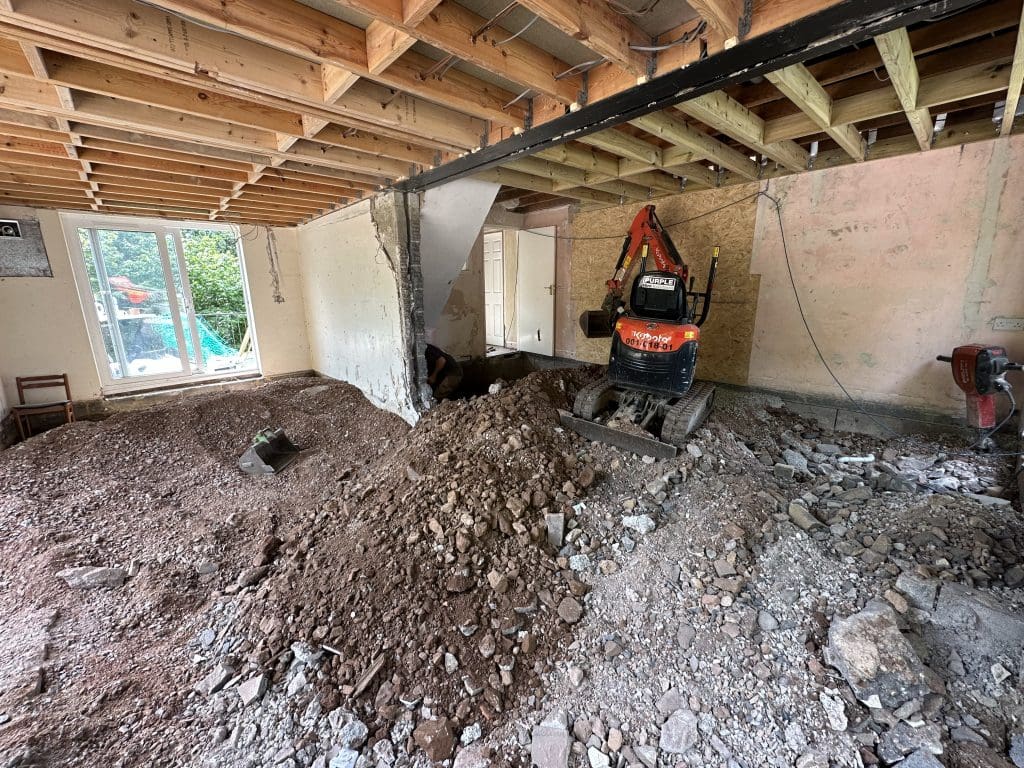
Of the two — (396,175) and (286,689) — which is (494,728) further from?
(396,175)

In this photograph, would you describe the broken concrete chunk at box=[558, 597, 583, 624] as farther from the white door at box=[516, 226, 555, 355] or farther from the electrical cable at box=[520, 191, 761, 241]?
the white door at box=[516, 226, 555, 355]

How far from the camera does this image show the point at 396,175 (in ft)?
11.3

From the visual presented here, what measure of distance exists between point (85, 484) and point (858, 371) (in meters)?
7.02

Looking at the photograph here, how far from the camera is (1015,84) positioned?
2123mm

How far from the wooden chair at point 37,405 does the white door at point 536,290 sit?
19.9 feet

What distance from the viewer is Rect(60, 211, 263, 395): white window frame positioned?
16.0ft

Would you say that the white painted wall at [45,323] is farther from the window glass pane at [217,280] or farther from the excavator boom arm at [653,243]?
the excavator boom arm at [653,243]

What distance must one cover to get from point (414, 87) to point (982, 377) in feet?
13.9

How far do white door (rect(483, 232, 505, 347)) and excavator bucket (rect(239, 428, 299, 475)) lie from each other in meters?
4.34

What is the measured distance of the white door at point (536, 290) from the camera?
6301mm

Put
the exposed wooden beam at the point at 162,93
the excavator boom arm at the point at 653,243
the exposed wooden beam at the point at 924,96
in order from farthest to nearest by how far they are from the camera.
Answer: the excavator boom arm at the point at 653,243 → the exposed wooden beam at the point at 924,96 → the exposed wooden beam at the point at 162,93

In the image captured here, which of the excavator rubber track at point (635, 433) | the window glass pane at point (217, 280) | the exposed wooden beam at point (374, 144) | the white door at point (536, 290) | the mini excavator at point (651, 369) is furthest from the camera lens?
the window glass pane at point (217, 280)

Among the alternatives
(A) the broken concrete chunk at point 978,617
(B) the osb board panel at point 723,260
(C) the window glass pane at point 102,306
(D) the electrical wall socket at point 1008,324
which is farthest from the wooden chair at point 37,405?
(D) the electrical wall socket at point 1008,324

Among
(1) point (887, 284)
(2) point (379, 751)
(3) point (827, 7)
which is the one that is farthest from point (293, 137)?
(1) point (887, 284)
